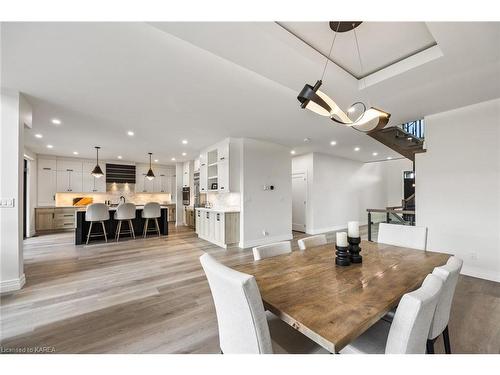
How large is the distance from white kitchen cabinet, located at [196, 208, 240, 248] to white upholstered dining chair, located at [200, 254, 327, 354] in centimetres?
359

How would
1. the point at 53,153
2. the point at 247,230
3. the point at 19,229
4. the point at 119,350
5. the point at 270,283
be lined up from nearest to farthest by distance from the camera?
the point at 270,283
the point at 119,350
the point at 19,229
the point at 247,230
the point at 53,153

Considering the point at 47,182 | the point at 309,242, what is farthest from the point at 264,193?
the point at 47,182

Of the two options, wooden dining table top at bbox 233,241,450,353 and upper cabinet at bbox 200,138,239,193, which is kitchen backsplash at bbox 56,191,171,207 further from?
wooden dining table top at bbox 233,241,450,353

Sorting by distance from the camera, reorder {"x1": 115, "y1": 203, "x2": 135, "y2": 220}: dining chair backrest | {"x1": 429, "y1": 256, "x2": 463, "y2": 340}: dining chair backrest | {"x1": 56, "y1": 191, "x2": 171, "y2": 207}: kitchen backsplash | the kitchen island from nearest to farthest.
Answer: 1. {"x1": 429, "y1": 256, "x2": 463, "y2": 340}: dining chair backrest
2. the kitchen island
3. {"x1": 115, "y1": 203, "x2": 135, "y2": 220}: dining chair backrest
4. {"x1": 56, "y1": 191, "x2": 171, "y2": 207}: kitchen backsplash

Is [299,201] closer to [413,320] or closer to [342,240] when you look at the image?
[342,240]

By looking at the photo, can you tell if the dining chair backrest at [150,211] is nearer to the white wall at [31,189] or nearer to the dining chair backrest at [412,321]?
the white wall at [31,189]

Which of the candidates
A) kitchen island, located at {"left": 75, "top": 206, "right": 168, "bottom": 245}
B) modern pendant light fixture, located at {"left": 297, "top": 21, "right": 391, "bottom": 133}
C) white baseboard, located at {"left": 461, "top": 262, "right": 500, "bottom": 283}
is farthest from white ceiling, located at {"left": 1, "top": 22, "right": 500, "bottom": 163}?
white baseboard, located at {"left": 461, "top": 262, "right": 500, "bottom": 283}

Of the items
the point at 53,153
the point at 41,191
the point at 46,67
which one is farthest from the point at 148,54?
the point at 41,191

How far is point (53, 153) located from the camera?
662 cm

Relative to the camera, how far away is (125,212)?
213 inches

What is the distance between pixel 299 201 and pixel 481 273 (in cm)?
435

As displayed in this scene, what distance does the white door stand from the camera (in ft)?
22.1

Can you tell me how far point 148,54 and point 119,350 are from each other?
2578 mm
